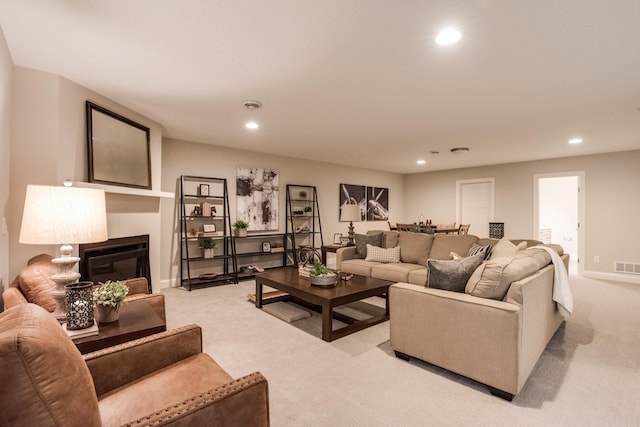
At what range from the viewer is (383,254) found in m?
4.67

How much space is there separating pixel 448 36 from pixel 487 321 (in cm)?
189

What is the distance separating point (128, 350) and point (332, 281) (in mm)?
2112

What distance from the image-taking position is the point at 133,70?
260cm

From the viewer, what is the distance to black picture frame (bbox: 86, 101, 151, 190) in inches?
121

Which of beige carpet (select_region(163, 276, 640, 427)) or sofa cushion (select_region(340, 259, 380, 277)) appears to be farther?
sofa cushion (select_region(340, 259, 380, 277))

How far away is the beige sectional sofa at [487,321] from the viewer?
1977mm

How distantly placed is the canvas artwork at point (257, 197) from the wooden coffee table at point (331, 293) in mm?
2155

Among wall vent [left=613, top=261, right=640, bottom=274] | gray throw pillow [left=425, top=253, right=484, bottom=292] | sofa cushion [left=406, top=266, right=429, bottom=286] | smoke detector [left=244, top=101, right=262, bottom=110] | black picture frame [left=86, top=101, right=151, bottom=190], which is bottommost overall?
wall vent [left=613, top=261, right=640, bottom=274]

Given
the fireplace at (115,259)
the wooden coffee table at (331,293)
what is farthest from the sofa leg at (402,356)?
the fireplace at (115,259)

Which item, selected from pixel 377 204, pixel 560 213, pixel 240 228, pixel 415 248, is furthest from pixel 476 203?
pixel 240 228

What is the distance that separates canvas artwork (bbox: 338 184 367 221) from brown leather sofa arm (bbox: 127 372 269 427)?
6.31m

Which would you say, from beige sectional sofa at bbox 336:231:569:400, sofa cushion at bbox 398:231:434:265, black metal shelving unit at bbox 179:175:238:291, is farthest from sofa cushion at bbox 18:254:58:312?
sofa cushion at bbox 398:231:434:265

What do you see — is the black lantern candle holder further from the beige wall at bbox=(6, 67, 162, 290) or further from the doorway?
the doorway

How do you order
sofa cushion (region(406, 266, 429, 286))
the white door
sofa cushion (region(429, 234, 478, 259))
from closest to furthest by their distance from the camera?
sofa cushion (region(406, 266, 429, 286)) → sofa cushion (region(429, 234, 478, 259)) → the white door
